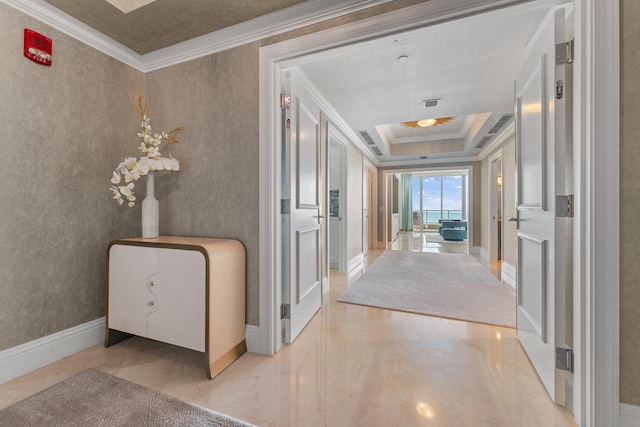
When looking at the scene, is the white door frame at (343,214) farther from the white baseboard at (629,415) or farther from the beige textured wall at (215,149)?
the white baseboard at (629,415)

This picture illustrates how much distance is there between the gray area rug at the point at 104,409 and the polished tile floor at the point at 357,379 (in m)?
0.07

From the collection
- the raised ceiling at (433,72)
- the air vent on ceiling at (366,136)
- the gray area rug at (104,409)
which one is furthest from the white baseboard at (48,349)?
the air vent on ceiling at (366,136)

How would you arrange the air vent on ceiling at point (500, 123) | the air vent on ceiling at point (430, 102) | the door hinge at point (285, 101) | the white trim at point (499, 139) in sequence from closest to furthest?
1. the door hinge at point (285, 101)
2. the air vent on ceiling at point (430, 102)
3. the air vent on ceiling at point (500, 123)
4. the white trim at point (499, 139)

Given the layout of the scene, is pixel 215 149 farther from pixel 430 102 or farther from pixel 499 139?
pixel 499 139

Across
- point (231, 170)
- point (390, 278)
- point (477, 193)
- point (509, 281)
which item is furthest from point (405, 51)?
point (477, 193)

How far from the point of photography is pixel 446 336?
6.93 feet

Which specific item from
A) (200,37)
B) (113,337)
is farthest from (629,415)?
(200,37)

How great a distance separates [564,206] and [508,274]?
10.3ft

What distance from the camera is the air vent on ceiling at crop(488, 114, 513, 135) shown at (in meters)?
3.63

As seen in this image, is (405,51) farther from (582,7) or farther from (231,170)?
(231,170)

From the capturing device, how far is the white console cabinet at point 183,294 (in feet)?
5.12

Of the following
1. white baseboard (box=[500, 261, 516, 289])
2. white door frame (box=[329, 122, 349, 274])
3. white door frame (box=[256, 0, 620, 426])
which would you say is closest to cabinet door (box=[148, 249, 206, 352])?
white door frame (box=[256, 0, 620, 426])

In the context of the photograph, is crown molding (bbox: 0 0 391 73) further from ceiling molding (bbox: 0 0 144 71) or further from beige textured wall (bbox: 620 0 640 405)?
beige textured wall (bbox: 620 0 640 405)

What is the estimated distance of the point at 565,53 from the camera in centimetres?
135
